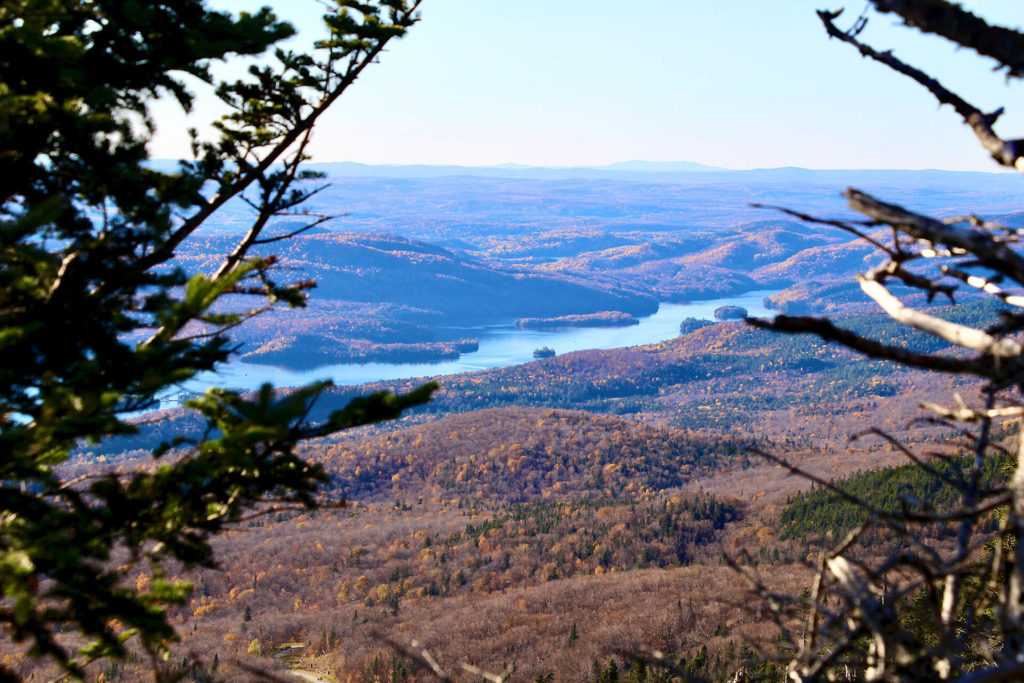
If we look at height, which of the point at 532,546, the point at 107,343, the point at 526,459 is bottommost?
the point at 526,459

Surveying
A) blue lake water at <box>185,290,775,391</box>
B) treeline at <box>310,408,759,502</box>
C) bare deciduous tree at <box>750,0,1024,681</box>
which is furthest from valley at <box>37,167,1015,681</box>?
blue lake water at <box>185,290,775,391</box>

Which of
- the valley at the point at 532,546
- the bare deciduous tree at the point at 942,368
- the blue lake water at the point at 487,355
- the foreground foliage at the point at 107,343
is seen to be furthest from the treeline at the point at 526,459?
the blue lake water at the point at 487,355

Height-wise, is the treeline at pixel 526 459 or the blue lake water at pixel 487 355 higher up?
the treeline at pixel 526 459

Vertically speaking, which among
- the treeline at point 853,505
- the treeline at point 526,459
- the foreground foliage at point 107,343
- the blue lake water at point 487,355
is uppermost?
the foreground foliage at point 107,343

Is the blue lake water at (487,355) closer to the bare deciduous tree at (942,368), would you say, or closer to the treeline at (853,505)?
the treeline at (853,505)

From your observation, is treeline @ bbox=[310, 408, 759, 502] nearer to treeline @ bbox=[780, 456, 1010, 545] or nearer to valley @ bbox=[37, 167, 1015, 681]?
valley @ bbox=[37, 167, 1015, 681]

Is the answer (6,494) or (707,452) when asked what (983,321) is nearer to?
(707,452)

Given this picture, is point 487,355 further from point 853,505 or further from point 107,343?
point 107,343

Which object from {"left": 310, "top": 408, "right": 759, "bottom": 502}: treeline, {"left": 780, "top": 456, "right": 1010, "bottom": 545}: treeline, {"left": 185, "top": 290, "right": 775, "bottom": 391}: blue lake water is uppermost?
{"left": 780, "top": 456, "right": 1010, "bottom": 545}: treeline

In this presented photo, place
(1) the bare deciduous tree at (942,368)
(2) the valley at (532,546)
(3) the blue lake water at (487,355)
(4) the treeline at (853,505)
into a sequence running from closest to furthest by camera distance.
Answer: (1) the bare deciduous tree at (942,368), (2) the valley at (532,546), (4) the treeline at (853,505), (3) the blue lake water at (487,355)

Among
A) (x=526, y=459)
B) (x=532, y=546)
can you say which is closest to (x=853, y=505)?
(x=532, y=546)

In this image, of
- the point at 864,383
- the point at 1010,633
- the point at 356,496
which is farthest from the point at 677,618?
the point at 864,383
